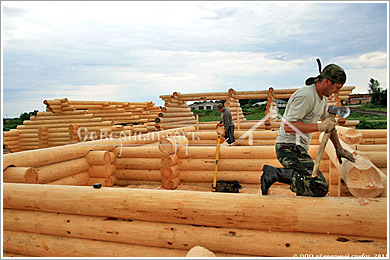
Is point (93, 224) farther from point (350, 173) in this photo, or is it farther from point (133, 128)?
point (133, 128)

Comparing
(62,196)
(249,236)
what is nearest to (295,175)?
(249,236)

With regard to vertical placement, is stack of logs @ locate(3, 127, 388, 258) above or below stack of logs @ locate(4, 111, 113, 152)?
below

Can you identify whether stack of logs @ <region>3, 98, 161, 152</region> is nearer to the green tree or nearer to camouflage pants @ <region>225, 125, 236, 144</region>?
camouflage pants @ <region>225, 125, 236, 144</region>

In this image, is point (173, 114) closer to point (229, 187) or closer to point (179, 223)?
point (229, 187)

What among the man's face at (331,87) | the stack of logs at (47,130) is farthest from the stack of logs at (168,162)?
the stack of logs at (47,130)

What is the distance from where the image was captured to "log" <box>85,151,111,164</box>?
637 centimetres

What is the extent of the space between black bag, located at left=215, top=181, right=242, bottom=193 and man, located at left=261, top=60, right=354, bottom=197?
126 inches

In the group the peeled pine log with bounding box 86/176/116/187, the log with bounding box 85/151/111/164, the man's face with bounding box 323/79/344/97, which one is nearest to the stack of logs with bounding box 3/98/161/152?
the log with bounding box 85/151/111/164

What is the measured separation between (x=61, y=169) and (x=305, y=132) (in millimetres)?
5323

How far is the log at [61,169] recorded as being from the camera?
5184 millimetres

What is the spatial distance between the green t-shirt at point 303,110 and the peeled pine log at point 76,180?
16.6ft

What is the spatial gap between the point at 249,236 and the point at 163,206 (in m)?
1.03

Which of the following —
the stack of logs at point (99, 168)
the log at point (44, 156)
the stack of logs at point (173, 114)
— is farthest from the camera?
the stack of logs at point (173, 114)

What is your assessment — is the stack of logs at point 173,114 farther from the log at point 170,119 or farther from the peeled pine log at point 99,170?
the peeled pine log at point 99,170
